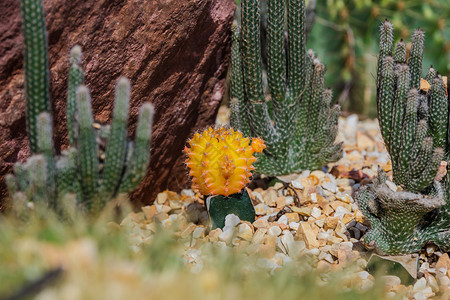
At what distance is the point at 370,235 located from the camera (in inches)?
126

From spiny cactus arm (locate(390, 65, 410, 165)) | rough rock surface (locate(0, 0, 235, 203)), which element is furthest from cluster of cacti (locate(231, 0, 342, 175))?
spiny cactus arm (locate(390, 65, 410, 165))

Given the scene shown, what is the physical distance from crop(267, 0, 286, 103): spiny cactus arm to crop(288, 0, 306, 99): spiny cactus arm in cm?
5

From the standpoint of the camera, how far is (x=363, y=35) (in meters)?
6.93

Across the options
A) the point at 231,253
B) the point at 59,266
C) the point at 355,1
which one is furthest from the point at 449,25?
the point at 59,266

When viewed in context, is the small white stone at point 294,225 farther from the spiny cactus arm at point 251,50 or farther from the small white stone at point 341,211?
the spiny cactus arm at point 251,50

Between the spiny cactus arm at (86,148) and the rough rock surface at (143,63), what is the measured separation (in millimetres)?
676

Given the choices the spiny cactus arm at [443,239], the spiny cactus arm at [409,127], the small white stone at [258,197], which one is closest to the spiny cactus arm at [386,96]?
the spiny cactus arm at [409,127]

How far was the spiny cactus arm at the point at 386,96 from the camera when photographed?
3225 millimetres

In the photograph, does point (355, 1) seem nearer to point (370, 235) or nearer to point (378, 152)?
point (378, 152)

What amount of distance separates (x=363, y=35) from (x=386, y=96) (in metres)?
3.89

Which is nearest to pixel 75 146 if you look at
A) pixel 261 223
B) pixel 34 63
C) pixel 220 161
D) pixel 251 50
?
pixel 34 63

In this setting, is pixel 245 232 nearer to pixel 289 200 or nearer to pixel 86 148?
pixel 289 200

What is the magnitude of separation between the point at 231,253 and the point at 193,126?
1852mm

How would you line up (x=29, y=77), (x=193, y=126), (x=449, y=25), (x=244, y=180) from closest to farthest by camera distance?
(x=29, y=77), (x=244, y=180), (x=193, y=126), (x=449, y=25)
